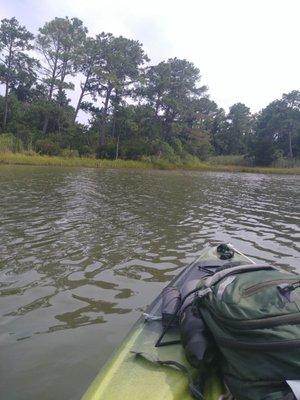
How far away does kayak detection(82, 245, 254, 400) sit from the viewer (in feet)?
6.52

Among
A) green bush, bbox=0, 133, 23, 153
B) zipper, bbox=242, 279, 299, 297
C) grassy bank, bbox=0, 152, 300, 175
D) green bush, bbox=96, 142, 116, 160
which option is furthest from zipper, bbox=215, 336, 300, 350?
green bush, bbox=96, 142, 116, 160

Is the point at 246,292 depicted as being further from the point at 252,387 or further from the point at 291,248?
the point at 291,248

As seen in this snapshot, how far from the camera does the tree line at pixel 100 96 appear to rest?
35562 millimetres

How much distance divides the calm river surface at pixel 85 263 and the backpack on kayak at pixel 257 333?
1191mm

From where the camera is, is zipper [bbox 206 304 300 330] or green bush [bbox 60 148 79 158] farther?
green bush [bbox 60 148 79 158]

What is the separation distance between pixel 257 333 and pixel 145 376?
0.68m

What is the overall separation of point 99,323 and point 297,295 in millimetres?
2104

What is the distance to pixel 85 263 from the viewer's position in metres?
5.32

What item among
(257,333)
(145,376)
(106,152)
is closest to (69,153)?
(106,152)

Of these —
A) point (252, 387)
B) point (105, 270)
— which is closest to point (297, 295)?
point (252, 387)

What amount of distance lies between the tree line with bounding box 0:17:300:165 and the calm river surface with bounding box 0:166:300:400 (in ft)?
75.3

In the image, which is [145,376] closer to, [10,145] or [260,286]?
[260,286]

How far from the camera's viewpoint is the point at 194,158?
39969mm

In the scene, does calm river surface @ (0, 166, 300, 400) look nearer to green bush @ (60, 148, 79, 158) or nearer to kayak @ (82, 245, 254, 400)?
kayak @ (82, 245, 254, 400)
